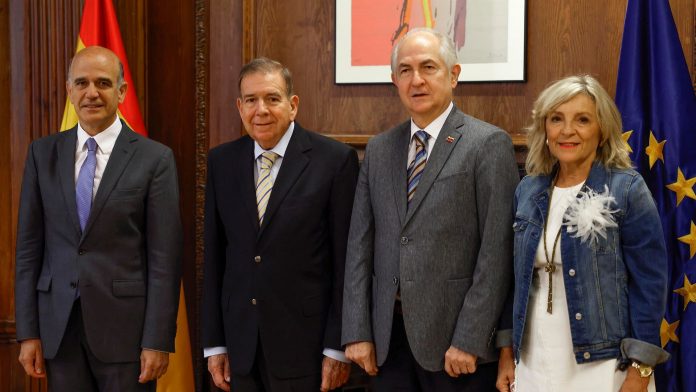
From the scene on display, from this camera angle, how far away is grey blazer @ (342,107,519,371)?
6.95 feet

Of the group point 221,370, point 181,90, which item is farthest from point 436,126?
point 181,90

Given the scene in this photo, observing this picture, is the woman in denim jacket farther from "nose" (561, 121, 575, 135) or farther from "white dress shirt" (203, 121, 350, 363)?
"white dress shirt" (203, 121, 350, 363)

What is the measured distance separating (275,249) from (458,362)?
0.69 meters

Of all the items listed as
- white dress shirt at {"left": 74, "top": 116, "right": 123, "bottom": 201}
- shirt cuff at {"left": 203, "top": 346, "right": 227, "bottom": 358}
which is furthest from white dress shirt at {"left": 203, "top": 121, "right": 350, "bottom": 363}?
white dress shirt at {"left": 74, "top": 116, "right": 123, "bottom": 201}

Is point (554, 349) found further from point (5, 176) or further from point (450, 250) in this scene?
point (5, 176)

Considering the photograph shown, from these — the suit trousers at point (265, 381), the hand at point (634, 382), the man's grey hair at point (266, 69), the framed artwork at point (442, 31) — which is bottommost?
the suit trousers at point (265, 381)

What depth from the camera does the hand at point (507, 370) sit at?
2.14 meters

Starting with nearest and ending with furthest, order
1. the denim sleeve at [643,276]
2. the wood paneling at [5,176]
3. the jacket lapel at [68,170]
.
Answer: the denim sleeve at [643,276] → the jacket lapel at [68,170] → the wood paneling at [5,176]

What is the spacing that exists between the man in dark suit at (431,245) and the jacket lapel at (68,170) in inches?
35.3

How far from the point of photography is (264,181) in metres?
2.50

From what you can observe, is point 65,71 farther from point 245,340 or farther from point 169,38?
point 245,340

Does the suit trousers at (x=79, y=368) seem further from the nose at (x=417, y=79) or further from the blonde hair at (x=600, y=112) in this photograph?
the blonde hair at (x=600, y=112)

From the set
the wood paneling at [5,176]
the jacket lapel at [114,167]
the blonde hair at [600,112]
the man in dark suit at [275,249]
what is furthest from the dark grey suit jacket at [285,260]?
the wood paneling at [5,176]

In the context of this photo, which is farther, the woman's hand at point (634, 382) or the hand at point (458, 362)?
the hand at point (458, 362)
